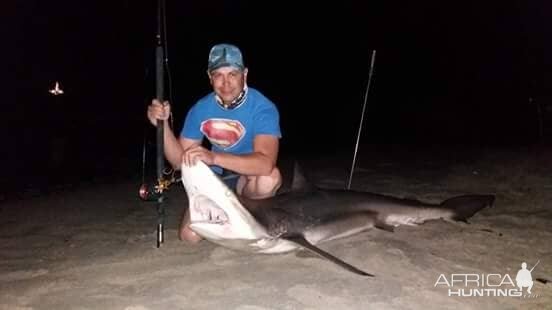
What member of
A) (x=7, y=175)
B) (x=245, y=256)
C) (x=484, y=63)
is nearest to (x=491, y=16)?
(x=484, y=63)

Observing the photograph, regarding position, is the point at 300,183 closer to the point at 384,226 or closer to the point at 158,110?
the point at 384,226

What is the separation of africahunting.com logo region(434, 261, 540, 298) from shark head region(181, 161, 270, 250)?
3.59 ft

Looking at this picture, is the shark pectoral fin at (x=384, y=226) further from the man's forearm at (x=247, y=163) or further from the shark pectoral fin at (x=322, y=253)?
the man's forearm at (x=247, y=163)

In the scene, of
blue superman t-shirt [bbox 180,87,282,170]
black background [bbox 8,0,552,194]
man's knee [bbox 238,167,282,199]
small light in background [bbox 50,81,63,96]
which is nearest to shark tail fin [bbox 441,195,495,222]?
man's knee [bbox 238,167,282,199]

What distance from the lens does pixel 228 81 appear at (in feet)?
10.9

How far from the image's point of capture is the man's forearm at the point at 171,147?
3306 millimetres

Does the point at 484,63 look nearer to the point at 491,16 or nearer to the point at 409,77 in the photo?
the point at 491,16

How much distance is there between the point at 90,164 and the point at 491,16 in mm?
24733

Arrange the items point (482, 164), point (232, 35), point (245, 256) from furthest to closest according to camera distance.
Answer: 1. point (232, 35)
2. point (482, 164)
3. point (245, 256)

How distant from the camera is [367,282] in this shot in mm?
2748

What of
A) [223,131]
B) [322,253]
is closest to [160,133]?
[223,131]

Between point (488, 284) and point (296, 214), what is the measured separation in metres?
1.27

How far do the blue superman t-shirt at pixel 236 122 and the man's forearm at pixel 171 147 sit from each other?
30 centimetres

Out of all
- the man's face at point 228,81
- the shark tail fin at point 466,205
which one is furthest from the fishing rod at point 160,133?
the shark tail fin at point 466,205
